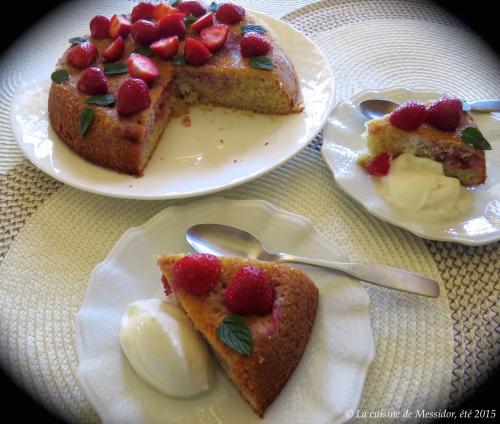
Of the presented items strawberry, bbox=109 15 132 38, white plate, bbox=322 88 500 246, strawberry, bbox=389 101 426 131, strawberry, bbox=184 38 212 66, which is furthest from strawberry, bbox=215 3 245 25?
strawberry, bbox=389 101 426 131

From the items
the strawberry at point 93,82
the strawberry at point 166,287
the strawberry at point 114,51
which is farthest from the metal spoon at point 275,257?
the strawberry at point 114,51

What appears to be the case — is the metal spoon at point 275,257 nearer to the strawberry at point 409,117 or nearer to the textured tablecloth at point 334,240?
the textured tablecloth at point 334,240

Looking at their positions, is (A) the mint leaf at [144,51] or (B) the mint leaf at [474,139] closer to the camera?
(B) the mint leaf at [474,139]

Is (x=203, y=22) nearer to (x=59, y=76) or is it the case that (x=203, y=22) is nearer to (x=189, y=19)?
(x=189, y=19)

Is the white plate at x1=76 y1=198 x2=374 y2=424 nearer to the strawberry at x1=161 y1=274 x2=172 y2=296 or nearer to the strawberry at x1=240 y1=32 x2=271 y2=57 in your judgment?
the strawberry at x1=161 y1=274 x2=172 y2=296

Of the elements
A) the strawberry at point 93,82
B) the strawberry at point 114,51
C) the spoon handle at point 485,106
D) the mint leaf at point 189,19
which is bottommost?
the spoon handle at point 485,106

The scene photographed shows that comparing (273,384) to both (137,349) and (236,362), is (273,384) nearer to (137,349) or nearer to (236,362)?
(236,362)
